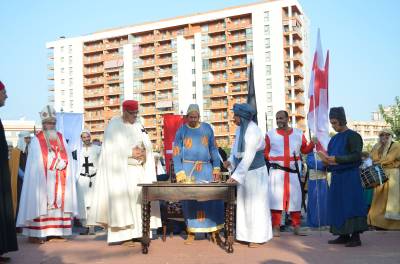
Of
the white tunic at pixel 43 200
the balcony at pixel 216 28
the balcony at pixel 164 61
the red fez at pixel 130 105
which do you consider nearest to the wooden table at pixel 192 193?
the red fez at pixel 130 105

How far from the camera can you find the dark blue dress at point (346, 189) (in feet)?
25.1

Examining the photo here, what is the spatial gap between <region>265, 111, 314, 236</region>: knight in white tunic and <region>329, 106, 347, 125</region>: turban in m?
1.26

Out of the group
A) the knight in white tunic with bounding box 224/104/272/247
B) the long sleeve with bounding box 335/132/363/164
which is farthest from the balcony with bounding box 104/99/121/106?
the long sleeve with bounding box 335/132/363/164

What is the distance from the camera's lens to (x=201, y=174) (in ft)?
27.7

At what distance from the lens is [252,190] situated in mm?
7957

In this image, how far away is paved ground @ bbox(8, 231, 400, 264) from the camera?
6.72 metres

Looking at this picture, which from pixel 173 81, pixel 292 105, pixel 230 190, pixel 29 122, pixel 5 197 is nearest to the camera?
pixel 5 197

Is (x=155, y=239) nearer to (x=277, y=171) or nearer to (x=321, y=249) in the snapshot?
(x=277, y=171)

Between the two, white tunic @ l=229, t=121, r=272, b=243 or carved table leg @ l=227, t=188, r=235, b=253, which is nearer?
carved table leg @ l=227, t=188, r=235, b=253

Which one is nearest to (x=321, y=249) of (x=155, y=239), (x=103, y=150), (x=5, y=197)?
(x=155, y=239)

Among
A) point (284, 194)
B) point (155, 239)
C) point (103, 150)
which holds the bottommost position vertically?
point (155, 239)

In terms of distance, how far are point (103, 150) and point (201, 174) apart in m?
1.56

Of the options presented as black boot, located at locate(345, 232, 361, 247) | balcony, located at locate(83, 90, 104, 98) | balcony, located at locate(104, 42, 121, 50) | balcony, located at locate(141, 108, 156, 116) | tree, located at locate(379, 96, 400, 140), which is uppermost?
balcony, located at locate(104, 42, 121, 50)

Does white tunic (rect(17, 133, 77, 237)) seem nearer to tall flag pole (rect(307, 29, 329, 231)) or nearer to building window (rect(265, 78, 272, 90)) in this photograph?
tall flag pole (rect(307, 29, 329, 231))
